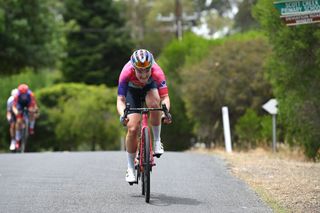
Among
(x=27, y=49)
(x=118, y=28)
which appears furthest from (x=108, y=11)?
(x=27, y=49)

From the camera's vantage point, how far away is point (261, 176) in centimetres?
1273

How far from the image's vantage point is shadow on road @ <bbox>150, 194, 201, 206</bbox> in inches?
379

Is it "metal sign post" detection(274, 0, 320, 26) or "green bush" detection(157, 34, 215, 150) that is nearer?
"metal sign post" detection(274, 0, 320, 26)

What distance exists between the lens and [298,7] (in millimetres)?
9258

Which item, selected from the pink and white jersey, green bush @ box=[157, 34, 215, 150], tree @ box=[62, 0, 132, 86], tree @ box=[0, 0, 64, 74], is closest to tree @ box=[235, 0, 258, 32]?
tree @ box=[62, 0, 132, 86]

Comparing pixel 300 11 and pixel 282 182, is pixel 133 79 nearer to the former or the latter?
pixel 300 11

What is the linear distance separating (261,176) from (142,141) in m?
3.53

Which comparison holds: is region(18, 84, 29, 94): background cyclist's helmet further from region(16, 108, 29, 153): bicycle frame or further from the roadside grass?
the roadside grass

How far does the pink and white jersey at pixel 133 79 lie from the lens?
10.0m

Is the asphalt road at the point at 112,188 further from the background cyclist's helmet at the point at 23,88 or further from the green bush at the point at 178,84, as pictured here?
the green bush at the point at 178,84

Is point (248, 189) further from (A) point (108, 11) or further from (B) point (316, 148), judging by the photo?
(A) point (108, 11)

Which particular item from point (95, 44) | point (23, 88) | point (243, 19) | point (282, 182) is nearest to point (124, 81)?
point (282, 182)

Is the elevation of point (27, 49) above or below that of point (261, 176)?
above

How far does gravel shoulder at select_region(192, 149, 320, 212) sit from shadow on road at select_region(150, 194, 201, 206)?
972 millimetres
